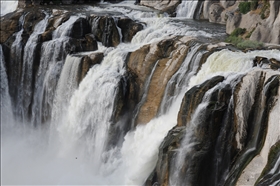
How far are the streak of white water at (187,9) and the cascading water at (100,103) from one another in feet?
10.1

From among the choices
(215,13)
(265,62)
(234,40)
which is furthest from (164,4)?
(265,62)

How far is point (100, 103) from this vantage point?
19.1 m

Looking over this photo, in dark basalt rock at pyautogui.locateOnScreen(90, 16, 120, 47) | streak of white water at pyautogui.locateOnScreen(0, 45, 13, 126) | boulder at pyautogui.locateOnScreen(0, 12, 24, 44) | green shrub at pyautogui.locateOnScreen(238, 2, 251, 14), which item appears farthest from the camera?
boulder at pyautogui.locateOnScreen(0, 12, 24, 44)

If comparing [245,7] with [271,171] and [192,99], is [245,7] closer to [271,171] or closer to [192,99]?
[192,99]

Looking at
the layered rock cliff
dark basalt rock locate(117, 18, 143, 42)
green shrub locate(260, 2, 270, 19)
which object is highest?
green shrub locate(260, 2, 270, 19)

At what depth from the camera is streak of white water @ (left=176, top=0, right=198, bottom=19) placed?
29219 millimetres

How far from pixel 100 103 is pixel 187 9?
46.3 ft

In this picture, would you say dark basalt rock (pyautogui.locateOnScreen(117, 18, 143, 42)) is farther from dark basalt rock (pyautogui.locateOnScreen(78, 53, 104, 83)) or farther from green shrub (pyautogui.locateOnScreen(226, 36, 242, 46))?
green shrub (pyautogui.locateOnScreen(226, 36, 242, 46))

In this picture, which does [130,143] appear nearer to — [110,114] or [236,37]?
[110,114]

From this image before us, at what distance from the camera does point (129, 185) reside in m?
16.0

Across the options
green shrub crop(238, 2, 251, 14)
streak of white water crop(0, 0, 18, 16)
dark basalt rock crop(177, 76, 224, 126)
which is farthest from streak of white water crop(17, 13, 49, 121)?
dark basalt rock crop(177, 76, 224, 126)

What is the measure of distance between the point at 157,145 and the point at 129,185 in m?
2.24

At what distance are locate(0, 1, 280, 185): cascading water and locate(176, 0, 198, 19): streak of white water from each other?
10.1 ft

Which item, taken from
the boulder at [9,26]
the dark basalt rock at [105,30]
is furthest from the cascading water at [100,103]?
the boulder at [9,26]
